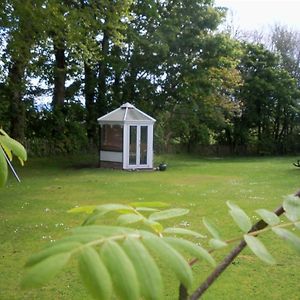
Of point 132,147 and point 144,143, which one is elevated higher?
point 144,143

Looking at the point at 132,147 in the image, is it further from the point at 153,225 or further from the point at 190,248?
the point at 190,248

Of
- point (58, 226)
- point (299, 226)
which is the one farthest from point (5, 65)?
point (299, 226)

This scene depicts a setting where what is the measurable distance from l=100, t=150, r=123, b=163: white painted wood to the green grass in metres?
0.71

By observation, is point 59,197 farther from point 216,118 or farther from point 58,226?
point 216,118

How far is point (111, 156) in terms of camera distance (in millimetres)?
18516

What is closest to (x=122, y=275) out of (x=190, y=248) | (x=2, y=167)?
(x=190, y=248)

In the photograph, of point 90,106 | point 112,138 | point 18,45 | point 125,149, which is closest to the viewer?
point 18,45

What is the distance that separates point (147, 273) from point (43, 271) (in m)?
0.13

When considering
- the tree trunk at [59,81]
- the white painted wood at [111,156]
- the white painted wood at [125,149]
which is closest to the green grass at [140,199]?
the white painted wood at [111,156]

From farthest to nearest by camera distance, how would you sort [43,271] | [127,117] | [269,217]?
[127,117], [269,217], [43,271]

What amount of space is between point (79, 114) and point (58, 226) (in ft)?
51.1

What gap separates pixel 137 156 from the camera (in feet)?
59.8

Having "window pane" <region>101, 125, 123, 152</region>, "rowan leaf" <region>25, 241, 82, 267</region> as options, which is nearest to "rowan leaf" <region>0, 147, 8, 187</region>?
"rowan leaf" <region>25, 241, 82, 267</region>

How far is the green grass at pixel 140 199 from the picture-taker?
481 cm
